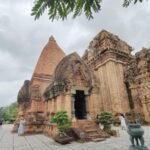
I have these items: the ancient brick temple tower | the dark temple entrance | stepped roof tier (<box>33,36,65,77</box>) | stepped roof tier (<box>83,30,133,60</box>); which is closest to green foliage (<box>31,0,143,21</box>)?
the ancient brick temple tower

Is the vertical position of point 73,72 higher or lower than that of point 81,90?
higher

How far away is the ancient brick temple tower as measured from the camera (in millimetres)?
11828

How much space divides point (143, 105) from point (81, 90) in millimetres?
8203

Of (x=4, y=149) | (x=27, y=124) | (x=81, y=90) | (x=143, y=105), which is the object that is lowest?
(x=4, y=149)

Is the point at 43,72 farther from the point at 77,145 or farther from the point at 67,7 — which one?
the point at 67,7

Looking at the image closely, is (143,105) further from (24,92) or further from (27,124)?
(24,92)

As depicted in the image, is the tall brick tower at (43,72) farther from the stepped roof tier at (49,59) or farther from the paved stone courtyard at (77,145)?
the paved stone courtyard at (77,145)

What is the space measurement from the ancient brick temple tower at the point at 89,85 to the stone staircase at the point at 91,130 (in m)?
0.37

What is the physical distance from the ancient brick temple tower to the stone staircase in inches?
14.5

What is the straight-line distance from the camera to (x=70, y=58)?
12.5 meters

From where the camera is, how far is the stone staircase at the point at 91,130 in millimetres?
9079

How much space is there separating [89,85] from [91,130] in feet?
12.1

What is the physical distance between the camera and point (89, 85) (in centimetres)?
1226

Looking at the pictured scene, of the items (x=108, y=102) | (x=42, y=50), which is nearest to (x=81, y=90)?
(x=108, y=102)
